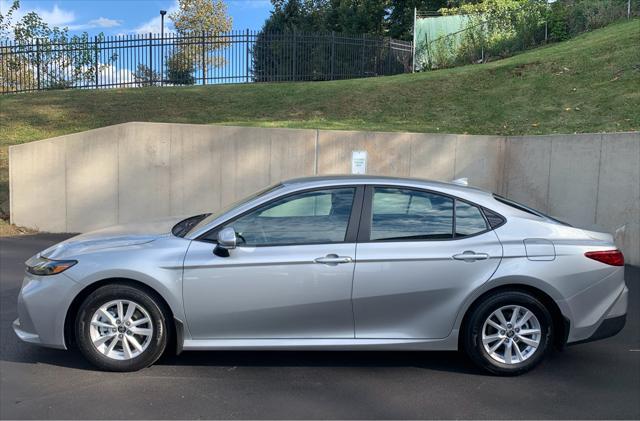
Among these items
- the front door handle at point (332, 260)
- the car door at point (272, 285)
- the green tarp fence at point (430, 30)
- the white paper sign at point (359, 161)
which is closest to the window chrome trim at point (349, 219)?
the car door at point (272, 285)

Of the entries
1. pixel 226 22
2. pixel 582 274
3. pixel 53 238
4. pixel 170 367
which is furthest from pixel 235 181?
pixel 226 22

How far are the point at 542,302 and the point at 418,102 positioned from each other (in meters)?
9.86

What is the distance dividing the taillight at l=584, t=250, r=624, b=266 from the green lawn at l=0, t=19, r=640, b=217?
6.29 meters

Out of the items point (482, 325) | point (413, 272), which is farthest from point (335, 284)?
point (482, 325)

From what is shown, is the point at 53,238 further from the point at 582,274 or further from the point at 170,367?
the point at 582,274

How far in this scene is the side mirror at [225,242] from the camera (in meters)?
3.91

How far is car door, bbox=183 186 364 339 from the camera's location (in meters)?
3.96

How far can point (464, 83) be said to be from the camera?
14.1m

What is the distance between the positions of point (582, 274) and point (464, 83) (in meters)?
10.8

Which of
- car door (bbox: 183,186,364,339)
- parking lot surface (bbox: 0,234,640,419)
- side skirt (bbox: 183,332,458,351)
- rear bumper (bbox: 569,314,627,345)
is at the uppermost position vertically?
car door (bbox: 183,186,364,339)

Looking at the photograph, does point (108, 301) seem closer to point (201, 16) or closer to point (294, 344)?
point (294, 344)

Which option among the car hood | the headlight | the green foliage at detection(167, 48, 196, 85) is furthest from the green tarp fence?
the headlight

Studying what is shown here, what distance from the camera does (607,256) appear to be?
4223mm

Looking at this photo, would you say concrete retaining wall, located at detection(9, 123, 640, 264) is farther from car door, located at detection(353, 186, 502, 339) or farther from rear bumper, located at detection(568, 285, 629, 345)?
car door, located at detection(353, 186, 502, 339)
